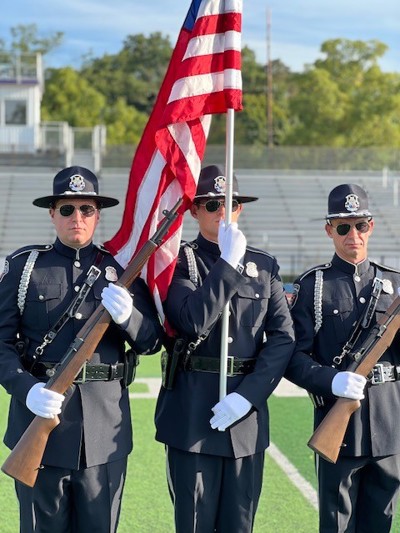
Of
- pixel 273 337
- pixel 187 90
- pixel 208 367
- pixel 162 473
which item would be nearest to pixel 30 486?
pixel 208 367

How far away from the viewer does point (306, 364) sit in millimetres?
4098

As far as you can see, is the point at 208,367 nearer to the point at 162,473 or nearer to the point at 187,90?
the point at 187,90

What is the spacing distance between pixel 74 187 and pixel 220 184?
734 mm

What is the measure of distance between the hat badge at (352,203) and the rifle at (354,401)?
0.52 metres

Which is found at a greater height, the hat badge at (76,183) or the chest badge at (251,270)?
the hat badge at (76,183)

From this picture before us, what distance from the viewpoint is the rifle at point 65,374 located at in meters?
3.62

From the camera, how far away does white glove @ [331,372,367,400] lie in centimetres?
390

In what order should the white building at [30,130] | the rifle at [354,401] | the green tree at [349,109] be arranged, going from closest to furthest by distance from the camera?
1. the rifle at [354,401]
2. the white building at [30,130]
3. the green tree at [349,109]

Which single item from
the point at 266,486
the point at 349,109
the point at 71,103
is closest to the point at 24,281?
the point at 266,486

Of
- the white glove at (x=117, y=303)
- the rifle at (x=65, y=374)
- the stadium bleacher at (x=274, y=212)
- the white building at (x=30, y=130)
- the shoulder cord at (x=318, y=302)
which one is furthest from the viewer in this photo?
the white building at (x=30, y=130)

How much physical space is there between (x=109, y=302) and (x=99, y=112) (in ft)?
146

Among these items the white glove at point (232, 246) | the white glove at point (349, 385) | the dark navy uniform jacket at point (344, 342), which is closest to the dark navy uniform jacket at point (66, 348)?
the white glove at point (232, 246)

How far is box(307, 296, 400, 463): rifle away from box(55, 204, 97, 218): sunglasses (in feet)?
4.71

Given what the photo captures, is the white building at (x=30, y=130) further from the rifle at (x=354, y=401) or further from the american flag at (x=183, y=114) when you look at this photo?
the rifle at (x=354, y=401)
